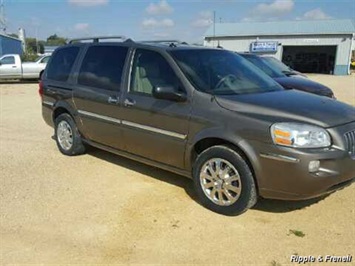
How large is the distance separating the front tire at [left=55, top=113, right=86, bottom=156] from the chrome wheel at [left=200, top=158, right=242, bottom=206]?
9.01 feet

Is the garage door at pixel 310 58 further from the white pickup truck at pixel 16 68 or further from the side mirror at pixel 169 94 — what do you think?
the side mirror at pixel 169 94

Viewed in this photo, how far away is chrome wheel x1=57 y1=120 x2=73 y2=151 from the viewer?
21.4 feet

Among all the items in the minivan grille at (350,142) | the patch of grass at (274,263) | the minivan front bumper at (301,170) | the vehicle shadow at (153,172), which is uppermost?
the minivan grille at (350,142)

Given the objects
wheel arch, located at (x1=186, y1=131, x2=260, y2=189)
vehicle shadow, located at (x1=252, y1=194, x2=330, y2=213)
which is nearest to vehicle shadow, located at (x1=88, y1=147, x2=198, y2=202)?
wheel arch, located at (x1=186, y1=131, x2=260, y2=189)

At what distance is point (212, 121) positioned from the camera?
4258 mm

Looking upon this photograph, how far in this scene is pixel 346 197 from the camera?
482cm

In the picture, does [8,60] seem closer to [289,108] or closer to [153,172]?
[153,172]

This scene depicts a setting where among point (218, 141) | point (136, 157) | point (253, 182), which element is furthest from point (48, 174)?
point (253, 182)

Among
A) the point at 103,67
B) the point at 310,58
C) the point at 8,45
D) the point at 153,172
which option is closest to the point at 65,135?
the point at 103,67

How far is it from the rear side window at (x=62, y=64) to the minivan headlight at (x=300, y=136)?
3812mm

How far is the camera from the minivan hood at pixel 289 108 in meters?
3.92

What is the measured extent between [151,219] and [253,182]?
3.79ft

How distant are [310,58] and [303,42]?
3777 millimetres

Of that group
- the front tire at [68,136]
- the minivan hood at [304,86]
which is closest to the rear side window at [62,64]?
the front tire at [68,136]
